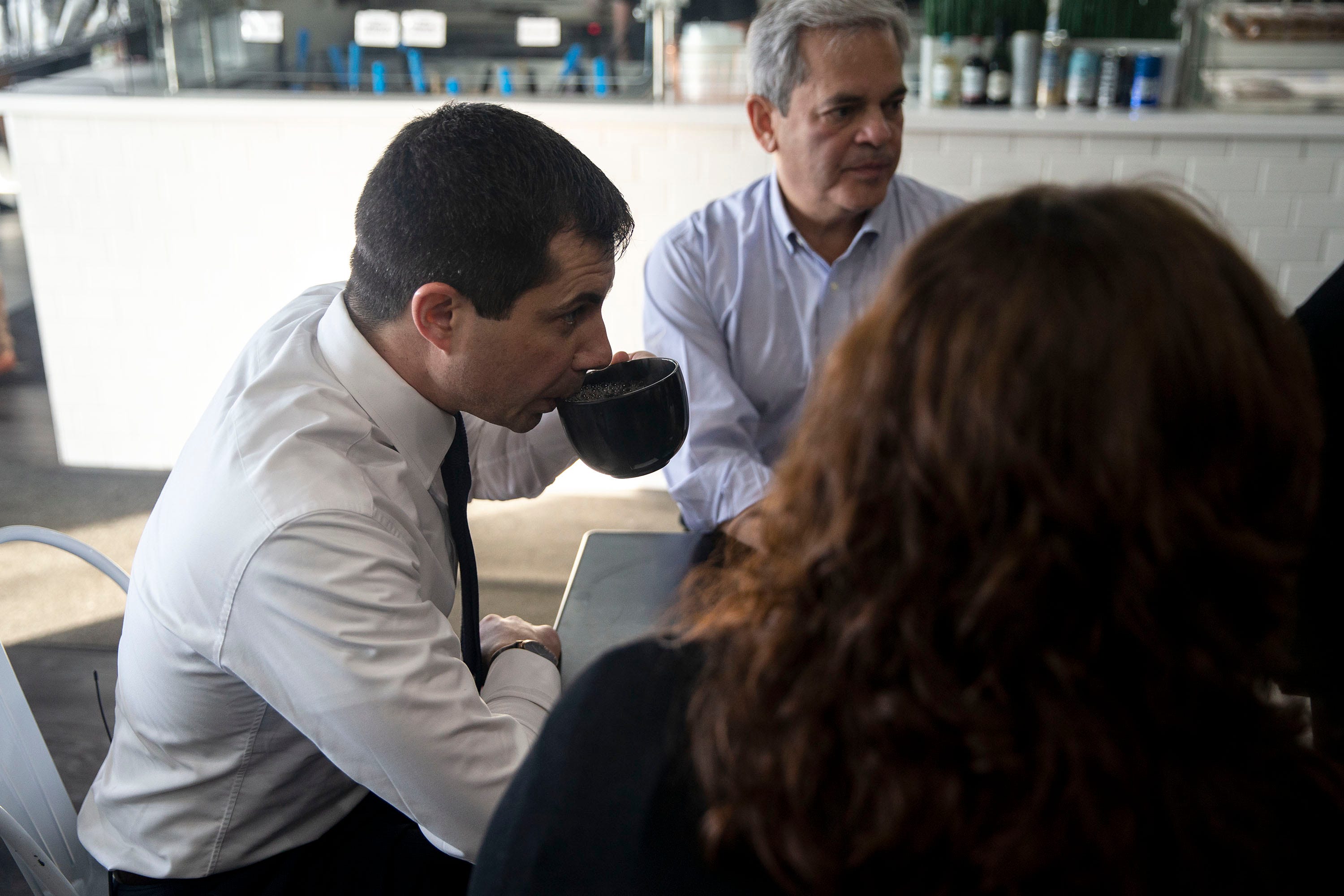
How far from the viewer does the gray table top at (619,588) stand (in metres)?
1.16

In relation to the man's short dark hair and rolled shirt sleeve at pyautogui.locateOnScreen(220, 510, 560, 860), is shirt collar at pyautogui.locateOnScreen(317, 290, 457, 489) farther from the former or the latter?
rolled shirt sleeve at pyautogui.locateOnScreen(220, 510, 560, 860)

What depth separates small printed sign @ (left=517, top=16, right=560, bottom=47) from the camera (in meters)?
3.24

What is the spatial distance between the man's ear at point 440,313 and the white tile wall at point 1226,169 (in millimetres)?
2115

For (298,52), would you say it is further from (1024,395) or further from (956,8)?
(1024,395)

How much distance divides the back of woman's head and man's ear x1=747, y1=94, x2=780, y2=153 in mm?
1407

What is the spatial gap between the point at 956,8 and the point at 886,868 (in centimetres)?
285

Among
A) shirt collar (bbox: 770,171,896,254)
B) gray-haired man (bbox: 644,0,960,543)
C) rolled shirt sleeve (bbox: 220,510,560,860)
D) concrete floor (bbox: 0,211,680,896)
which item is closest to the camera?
rolled shirt sleeve (bbox: 220,510,560,860)

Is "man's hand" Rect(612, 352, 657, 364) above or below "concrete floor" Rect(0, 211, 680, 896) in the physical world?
above

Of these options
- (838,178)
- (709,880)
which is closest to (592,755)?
(709,880)

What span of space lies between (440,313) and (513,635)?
0.36 m

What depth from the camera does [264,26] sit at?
3.26 m

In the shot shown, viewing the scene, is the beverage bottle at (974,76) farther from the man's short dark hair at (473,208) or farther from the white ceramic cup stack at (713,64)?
the man's short dark hair at (473,208)

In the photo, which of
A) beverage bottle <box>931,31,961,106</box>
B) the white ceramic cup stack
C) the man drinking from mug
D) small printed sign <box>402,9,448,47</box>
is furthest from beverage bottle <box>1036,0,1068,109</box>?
the man drinking from mug

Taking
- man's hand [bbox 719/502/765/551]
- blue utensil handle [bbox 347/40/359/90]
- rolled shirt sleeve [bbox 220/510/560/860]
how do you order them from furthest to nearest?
blue utensil handle [bbox 347/40/359/90]
rolled shirt sleeve [bbox 220/510/560/860]
man's hand [bbox 719/502/765/551]
